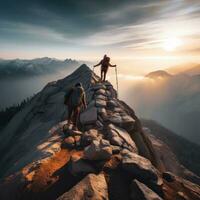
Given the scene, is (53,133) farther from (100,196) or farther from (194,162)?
(194,162)

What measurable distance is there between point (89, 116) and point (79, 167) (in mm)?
9011

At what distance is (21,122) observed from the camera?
117ft

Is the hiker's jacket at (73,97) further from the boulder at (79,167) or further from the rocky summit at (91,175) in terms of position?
the boulder at (79,167)

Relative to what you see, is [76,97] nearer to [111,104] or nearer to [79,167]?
[111,104]

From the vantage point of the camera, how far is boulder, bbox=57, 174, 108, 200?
361 inches

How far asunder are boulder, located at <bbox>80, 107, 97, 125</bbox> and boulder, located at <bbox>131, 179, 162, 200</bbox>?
992 cm

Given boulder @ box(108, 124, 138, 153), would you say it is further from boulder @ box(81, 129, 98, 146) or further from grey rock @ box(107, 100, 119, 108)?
grey rock @ box(107, 100, 119, 108)

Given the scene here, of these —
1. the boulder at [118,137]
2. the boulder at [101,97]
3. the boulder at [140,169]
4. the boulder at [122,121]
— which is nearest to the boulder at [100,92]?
the boulder at [101,97]

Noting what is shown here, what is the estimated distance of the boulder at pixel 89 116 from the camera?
801 inches

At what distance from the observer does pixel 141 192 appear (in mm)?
10336

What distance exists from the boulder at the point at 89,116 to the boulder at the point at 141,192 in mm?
9916

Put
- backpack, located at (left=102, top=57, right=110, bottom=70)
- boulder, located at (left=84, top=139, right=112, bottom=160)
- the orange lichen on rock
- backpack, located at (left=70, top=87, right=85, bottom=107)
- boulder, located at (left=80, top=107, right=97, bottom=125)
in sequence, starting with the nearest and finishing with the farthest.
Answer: the orange lichen on rock, boulder, located at (left=84, top=139, right=112, bottom=160), backpack, located at (left=70, top=87, right=85, bottom=107), boulder, located at (left=80, top=107, right=97, bottom=125), backpack, located at (left=102, top=57, right=110, bottom=70)

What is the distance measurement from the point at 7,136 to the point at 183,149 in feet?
480

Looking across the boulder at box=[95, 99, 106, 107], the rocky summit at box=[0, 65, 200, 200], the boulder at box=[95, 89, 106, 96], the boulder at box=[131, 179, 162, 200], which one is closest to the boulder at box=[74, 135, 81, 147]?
the rocky summit at box=[0, 65, 200, 200]
